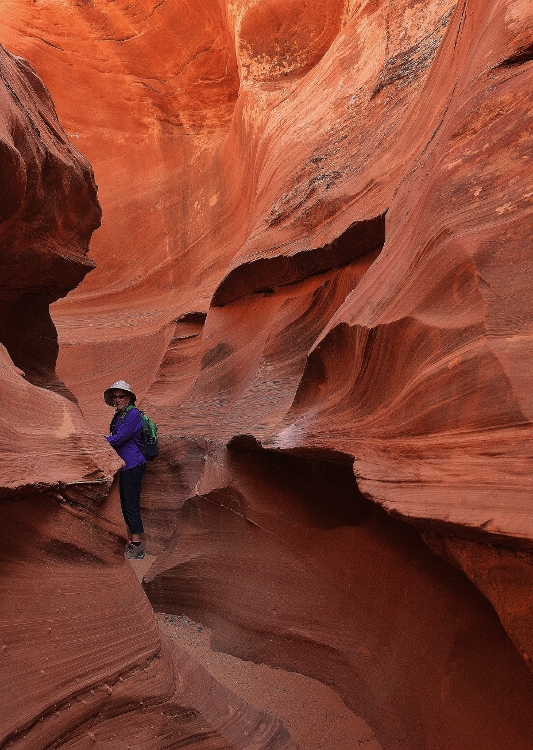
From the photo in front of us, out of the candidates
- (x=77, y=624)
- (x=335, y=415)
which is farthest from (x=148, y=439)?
(x=77, y=624)

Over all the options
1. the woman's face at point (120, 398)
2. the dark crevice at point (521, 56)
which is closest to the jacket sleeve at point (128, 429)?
the woman's face at point (120, 398)

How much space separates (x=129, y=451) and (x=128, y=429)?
7.6 inches

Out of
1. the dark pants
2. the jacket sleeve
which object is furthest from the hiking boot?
the jacket sleeve

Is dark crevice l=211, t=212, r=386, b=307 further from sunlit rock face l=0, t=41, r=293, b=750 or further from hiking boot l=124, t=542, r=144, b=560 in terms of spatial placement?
sunlit rock face l=0, t=41, r=293, b=750

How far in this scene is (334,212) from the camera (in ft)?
17.3

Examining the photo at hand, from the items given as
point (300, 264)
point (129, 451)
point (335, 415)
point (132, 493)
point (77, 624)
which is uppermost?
point (300, 264)

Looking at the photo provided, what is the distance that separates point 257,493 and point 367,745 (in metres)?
1.62

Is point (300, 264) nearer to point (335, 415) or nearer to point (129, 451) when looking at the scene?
point (129, 451)

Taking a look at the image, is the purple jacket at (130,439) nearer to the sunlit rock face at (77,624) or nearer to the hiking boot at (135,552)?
the hiking boot at (135,552)

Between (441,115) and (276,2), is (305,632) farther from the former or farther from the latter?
(276,2)

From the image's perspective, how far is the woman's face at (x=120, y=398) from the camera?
5.35 meters

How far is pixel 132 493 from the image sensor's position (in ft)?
17.6

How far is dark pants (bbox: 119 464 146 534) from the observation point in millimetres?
5344

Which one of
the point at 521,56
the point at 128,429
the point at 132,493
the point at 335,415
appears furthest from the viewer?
the point at 132,493
